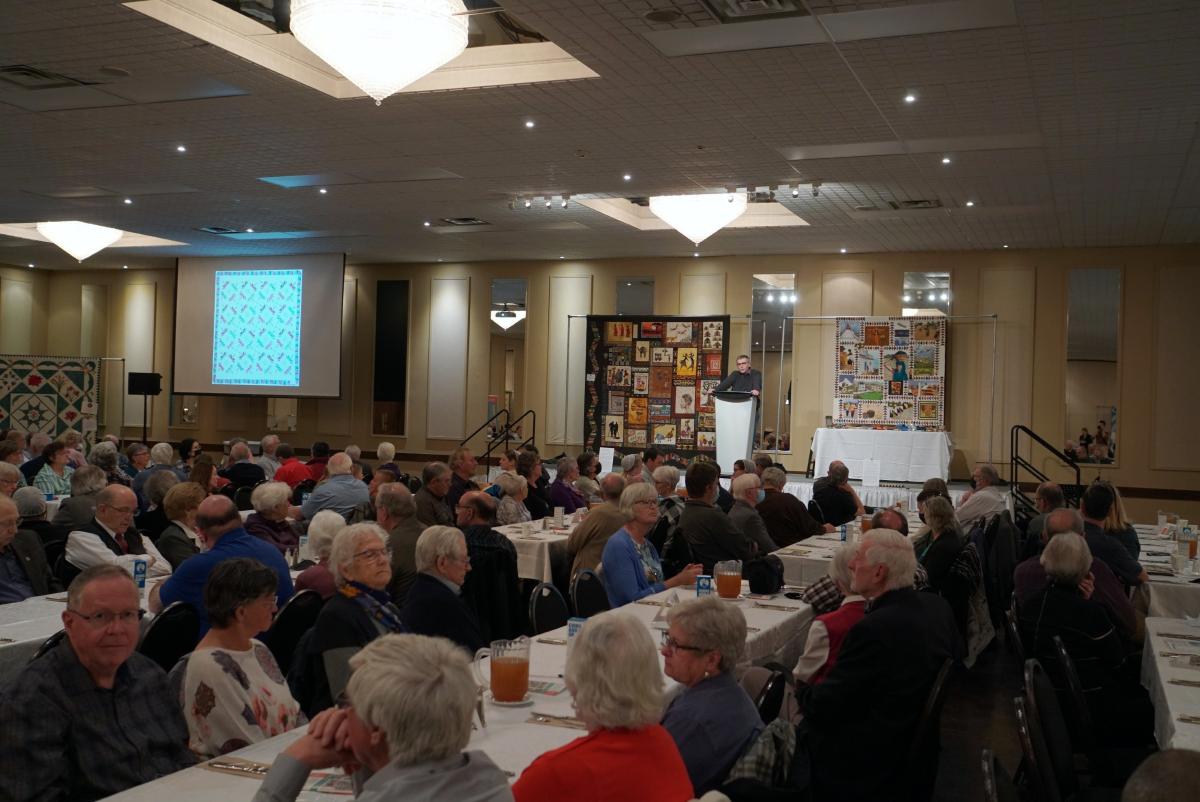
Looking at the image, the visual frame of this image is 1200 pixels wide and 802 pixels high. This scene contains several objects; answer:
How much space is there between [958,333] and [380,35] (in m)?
12.5

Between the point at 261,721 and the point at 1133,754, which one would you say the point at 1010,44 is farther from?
the point at 261,721

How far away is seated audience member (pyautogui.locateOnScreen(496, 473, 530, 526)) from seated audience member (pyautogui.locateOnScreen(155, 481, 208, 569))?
3.33 meters

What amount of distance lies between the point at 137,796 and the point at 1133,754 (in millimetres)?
3650

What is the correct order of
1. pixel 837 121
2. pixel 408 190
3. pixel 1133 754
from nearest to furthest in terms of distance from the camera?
pixel 1133 754
pixel 837 121
pixel 408 190

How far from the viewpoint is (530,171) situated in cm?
1238

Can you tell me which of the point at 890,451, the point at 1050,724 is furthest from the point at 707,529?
the point at 890,451

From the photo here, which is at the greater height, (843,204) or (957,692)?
(843,204)

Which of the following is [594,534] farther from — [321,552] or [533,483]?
[533,483]

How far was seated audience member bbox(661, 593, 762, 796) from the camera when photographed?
287 centimetres

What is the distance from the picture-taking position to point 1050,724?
344 cm

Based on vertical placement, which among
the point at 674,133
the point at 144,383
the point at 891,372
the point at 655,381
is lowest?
the point at 144,383

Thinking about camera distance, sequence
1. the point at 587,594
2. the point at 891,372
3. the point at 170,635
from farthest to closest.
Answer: the point at 891,372 < the point at 587,594 < the point at 170,635

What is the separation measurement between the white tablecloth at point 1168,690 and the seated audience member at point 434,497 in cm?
454

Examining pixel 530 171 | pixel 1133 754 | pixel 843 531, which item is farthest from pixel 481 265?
pixel 1133 754
